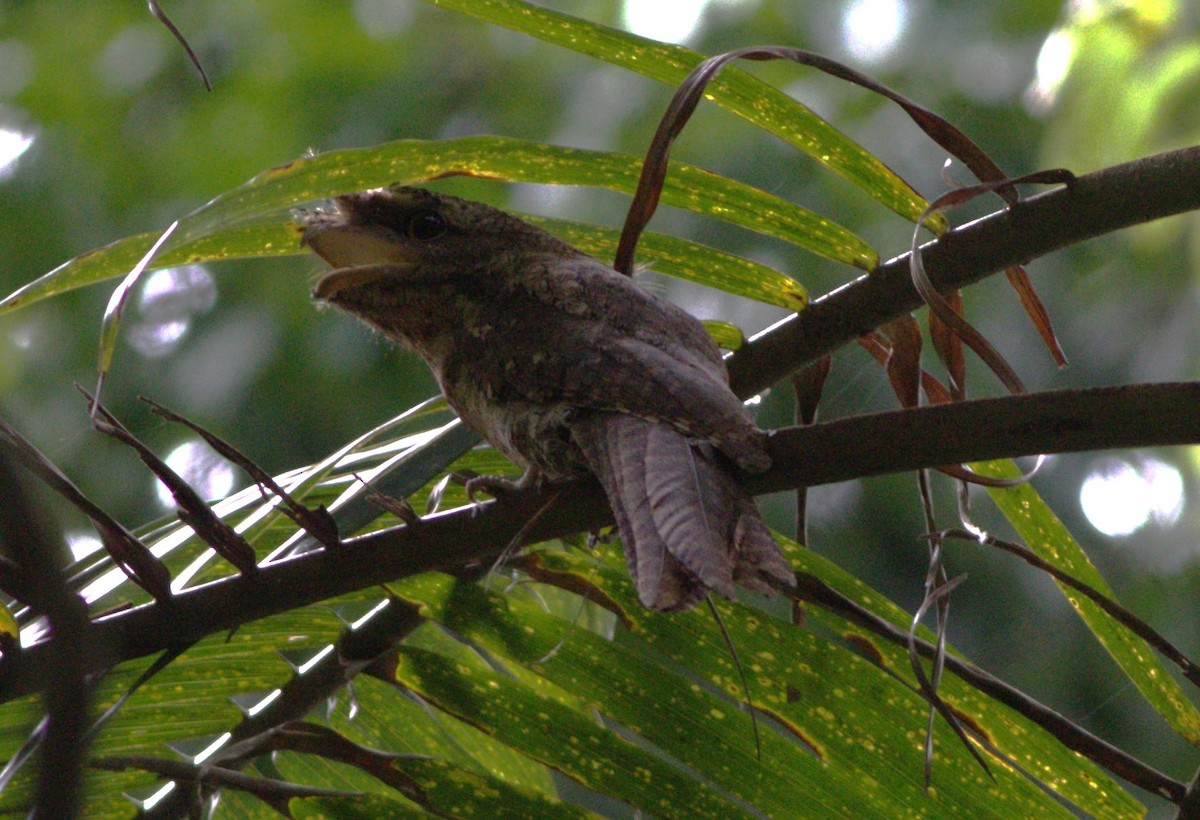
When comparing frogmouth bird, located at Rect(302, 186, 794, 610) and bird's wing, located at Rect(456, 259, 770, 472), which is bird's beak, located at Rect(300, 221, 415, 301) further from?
bird's wing, located at Rect(456, 259, 770, 472)

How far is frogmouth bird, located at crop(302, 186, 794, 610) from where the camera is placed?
3.95ft

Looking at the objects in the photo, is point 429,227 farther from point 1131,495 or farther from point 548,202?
point 1131,495

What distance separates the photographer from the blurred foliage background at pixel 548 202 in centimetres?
569

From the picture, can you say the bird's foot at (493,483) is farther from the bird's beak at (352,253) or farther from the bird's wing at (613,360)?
the bird's beak at (352,253)

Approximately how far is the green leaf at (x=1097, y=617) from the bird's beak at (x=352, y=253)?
98 centimetres

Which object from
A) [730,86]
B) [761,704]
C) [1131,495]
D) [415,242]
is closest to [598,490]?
[761,704]

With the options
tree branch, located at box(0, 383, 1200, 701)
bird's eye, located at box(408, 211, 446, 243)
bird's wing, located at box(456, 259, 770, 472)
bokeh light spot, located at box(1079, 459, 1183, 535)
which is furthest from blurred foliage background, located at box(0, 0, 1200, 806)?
tree branch, located at box(0, 383, 1200, 701)

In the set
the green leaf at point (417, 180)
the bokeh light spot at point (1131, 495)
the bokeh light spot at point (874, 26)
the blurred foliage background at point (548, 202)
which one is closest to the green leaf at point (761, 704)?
the green leaf at point (417, 180)

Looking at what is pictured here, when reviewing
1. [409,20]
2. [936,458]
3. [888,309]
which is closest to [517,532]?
[936,458]

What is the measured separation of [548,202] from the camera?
20.6 ft

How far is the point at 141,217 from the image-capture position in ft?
23.9

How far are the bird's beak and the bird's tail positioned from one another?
0.64 metres

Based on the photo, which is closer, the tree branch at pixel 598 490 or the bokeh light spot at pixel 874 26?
the tree branch at pixel 598 490

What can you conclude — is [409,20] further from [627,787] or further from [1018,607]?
[627,787]
